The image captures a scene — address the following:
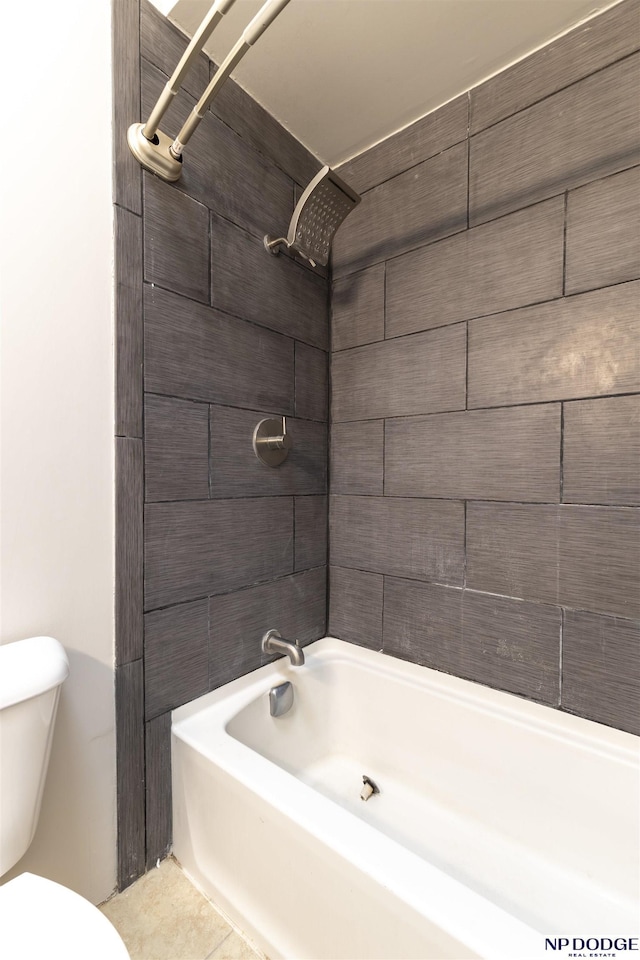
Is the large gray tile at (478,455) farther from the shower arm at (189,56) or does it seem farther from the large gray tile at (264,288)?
the shower arm at (189,56)

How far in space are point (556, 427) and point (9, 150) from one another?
Answer: 1.43 metres

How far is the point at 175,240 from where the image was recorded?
→ 3.91 feet

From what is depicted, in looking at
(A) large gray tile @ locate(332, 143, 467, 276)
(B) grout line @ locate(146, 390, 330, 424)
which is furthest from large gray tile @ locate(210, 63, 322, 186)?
(B) grout line @ locate(146, 390, 330, 424)

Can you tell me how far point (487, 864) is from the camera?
1.18 m

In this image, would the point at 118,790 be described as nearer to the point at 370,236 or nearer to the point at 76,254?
the point at 76,254

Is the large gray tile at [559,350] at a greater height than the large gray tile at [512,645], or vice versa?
the large gray tile at [559,350]

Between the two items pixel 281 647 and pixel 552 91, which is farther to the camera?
pixel 281 647

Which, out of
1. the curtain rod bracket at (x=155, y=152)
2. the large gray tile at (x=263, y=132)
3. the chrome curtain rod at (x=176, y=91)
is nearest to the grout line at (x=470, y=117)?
the large gray tile at (x=263, y=132)

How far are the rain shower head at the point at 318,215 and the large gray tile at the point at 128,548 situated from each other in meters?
0.80

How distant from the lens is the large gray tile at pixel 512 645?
1.26 meters

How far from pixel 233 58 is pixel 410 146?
88 centimetres

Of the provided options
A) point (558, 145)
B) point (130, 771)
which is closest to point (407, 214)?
point (558, 145)

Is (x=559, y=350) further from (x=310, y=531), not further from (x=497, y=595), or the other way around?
(x=310, y=531)

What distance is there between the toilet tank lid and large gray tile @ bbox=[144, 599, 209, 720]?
0.27 metres
